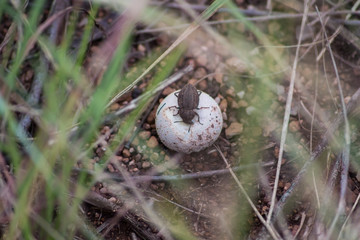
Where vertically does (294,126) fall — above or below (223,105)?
below

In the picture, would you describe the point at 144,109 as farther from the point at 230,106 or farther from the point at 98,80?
the point at 230,106

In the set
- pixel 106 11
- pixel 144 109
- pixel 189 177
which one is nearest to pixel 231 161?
pixel 189 177

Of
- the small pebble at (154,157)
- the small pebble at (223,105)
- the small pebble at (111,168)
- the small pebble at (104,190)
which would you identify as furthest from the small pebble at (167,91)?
the small pebble at (104,190)

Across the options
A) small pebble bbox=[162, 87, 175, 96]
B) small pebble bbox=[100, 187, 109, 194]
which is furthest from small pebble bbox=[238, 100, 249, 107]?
small pebble bbox=[100, 187, 109, 194]

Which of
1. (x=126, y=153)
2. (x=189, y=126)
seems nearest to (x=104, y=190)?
(x=126, y=153)

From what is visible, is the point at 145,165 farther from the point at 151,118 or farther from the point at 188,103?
the point at 188,103

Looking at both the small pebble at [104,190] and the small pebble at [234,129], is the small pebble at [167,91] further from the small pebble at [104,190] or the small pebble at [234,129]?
the small pebble at [104,190]

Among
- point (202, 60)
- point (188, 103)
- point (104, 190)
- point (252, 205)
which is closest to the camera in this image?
point (252, 205)
